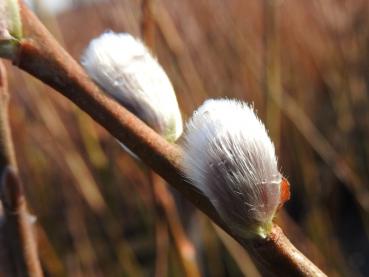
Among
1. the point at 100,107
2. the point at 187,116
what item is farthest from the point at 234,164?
the point at 187,116

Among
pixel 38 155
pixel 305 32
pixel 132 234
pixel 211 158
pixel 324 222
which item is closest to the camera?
pixel 211 158

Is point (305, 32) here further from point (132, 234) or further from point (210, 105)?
point (210, 105)

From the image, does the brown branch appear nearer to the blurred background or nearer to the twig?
the twig

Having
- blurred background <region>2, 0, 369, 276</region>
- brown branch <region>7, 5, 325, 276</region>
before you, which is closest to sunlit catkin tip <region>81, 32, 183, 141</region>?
brown branch <region>7, 5, 325, 276</region>

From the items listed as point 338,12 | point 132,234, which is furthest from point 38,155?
point 338,12

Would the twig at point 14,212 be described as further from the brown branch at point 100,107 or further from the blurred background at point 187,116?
the blurred background at point 187,116

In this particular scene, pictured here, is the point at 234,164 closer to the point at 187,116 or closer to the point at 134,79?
the point at 134,79
